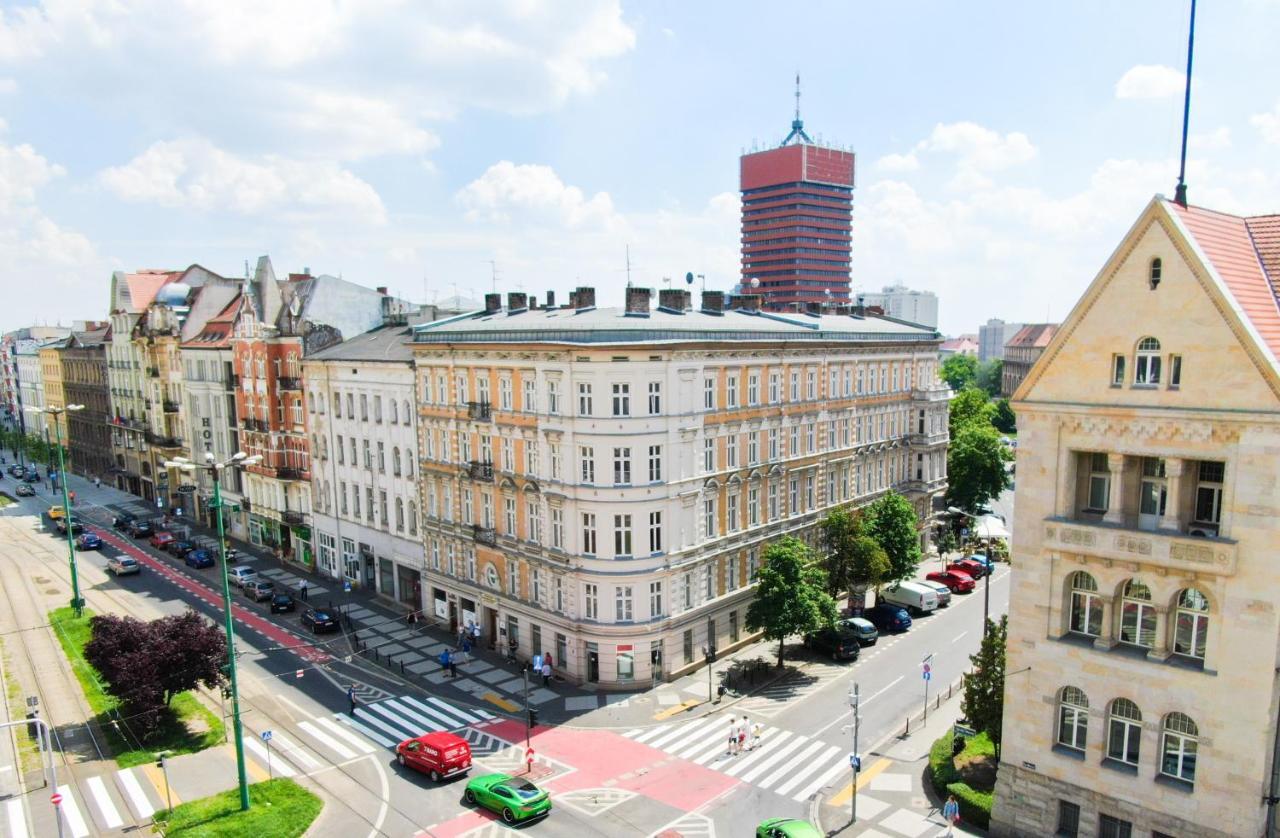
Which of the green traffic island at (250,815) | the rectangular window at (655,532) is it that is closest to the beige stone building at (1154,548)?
the rectangular window at (655,532)

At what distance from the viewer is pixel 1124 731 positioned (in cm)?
2698

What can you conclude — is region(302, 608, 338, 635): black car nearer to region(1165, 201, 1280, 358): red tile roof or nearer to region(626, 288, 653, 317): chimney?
region(626, 288, 653, 317): chimney

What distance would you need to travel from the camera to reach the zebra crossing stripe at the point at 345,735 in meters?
39.2

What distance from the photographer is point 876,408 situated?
62.7 meters

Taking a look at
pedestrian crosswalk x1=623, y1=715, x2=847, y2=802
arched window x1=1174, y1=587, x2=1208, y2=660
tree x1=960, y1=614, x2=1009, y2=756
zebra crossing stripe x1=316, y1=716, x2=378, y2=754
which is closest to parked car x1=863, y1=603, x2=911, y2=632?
pedestrian crosswalk x1=623, y1=715, x2=847, y2=802

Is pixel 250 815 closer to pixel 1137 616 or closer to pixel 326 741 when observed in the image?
pixel 326 741

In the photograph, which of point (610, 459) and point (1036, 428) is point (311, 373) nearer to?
point (610, 459)

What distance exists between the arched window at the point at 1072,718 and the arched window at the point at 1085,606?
2018 mm

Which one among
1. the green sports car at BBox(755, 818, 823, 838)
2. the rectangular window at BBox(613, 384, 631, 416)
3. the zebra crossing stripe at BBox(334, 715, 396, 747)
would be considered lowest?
the zebra crossing stripe at BBox(334, 715, 396, 747)

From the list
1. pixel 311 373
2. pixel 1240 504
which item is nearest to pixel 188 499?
pixel 311 373

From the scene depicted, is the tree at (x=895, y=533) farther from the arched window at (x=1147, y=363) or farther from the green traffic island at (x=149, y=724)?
the green traffic island at (x=149, y=724)

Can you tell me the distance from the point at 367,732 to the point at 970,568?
155 ft

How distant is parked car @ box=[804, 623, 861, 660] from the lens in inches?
→ 1954

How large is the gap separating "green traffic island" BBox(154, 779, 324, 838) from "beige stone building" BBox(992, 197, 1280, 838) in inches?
1059
